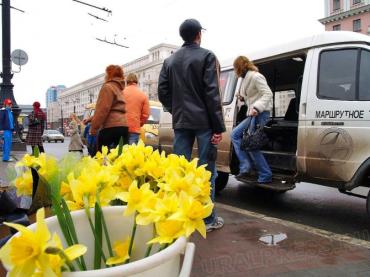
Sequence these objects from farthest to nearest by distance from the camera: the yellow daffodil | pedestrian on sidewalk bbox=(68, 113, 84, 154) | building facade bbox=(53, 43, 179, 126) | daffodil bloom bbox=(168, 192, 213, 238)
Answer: building facade bbox=(53, 43, 179, 126), pedestrian on sidewalk bbox=(68, 113, 84, 154), daffodil bloom bbox=(168, 192, 213, 238), the yellow daffodil

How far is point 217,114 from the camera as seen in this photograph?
3.95 meters

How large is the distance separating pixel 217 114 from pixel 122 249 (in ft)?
9.41

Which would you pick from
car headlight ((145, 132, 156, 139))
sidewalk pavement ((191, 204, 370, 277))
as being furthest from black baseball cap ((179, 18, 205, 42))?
car headlight ((145, 132, 156, 139))

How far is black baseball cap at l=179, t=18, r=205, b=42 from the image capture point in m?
4.10

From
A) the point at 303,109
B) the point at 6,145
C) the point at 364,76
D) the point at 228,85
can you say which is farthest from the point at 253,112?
the point at 6,145

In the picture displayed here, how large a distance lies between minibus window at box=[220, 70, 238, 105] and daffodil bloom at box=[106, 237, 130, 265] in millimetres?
5137

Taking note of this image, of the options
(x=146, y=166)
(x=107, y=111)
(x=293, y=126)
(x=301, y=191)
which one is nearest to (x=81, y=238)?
(x=146, y=166)

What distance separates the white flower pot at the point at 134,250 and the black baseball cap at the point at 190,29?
10.2ft

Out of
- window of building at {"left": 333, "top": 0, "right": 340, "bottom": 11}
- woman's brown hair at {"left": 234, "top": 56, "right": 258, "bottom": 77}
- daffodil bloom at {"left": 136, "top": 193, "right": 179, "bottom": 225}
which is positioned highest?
window of building at {"left": 333, "top": 0, "right": 340, "bottom": 11}

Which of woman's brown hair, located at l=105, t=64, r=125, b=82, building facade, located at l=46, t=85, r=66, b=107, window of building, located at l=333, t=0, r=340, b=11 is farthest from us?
building facade, located at l=46, t=85, r=66, b=107

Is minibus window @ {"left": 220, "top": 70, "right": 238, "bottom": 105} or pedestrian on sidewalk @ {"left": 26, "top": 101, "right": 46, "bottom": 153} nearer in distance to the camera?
minibus window @ {"left": 220, "top": 70, "right": 238, "bottom": 105}

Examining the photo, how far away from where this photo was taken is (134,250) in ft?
4.16

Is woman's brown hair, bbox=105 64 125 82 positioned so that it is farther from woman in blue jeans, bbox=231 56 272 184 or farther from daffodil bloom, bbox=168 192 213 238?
daffodil bloom, bbox=168 192 213 238

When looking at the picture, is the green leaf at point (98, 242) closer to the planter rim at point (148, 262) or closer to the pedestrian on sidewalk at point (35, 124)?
the planter rim at point (148, 262)
